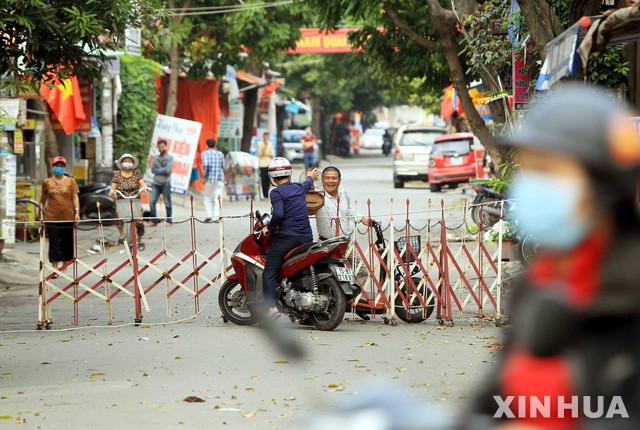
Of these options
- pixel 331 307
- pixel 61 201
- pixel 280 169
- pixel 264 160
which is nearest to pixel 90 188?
pixel 61 201

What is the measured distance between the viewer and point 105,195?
22062 millimetres

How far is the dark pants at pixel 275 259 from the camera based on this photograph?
1077 cm

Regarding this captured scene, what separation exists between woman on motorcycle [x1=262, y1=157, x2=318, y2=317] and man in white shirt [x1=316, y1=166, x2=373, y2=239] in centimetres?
73

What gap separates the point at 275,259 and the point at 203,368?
87.9 inches

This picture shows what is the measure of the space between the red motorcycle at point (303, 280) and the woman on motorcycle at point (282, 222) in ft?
0.34

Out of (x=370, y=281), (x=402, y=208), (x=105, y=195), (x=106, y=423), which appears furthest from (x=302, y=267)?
(x=402, y=208)

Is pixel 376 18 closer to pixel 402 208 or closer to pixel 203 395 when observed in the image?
pixel 402 208

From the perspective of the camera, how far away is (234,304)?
37.2 ft

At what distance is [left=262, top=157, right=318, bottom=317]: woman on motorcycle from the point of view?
10.8 meters

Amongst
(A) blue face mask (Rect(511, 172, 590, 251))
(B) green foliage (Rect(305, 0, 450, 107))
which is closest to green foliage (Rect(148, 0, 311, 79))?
(B) green foliage (Rect(305, 0, 450, 107))

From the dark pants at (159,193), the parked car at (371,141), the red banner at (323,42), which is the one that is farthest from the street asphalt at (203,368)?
the parked car at (371,141)

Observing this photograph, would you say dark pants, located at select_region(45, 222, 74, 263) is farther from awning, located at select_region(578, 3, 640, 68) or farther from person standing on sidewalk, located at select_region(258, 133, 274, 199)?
person standing on sidewalk, located at select_region(258, 133, 274, 199)

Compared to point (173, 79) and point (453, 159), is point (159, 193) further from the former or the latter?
point (453, 159)

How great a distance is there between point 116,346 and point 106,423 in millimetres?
3260
